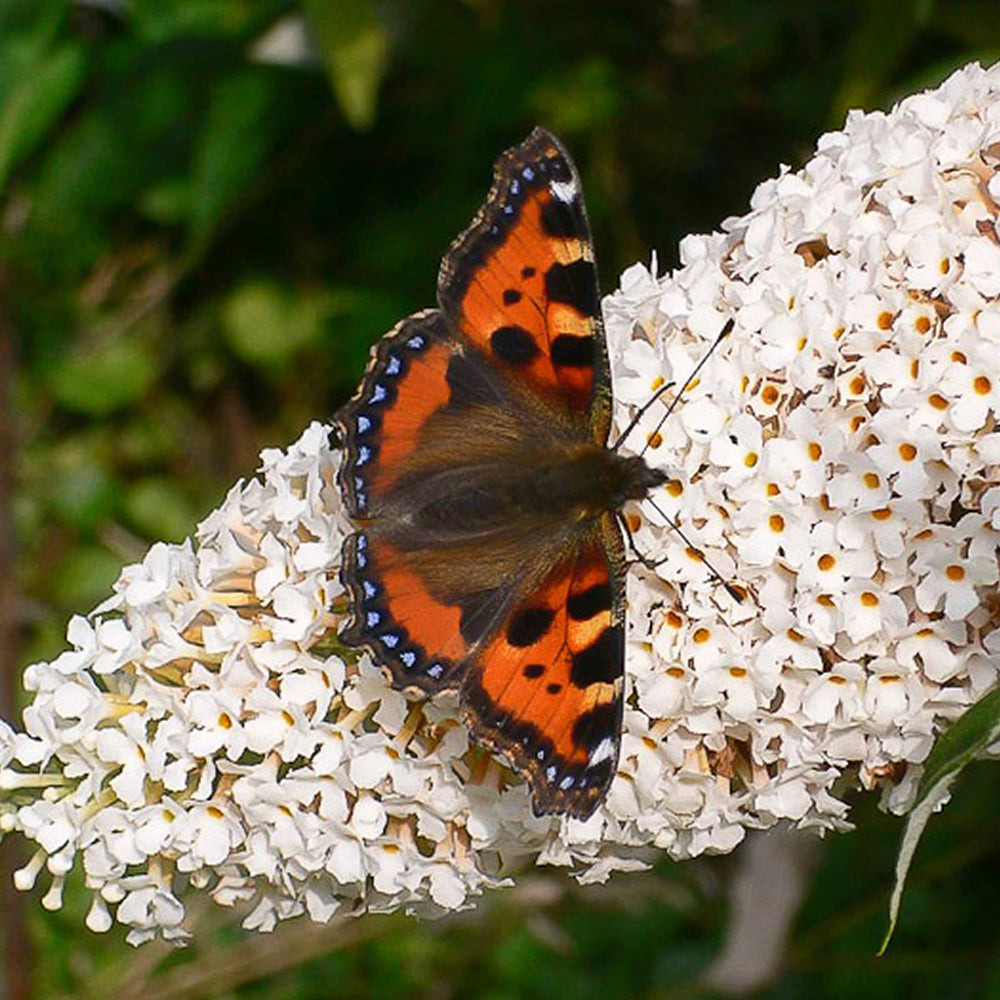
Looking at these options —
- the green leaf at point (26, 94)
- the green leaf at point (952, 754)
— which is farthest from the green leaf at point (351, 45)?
the green leaf at point (952, 754)

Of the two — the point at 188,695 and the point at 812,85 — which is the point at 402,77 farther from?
the point at 188,695

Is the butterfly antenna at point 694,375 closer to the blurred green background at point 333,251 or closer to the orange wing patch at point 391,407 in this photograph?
the orange wing patch at point 391,407

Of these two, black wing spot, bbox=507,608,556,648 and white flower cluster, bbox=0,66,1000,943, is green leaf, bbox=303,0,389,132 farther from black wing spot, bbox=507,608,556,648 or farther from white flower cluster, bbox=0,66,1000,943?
black wing spot, bbox=507,608,556,648

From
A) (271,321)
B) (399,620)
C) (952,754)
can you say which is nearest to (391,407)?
(399,620)

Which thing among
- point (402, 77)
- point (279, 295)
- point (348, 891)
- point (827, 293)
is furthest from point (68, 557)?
point (827, 293)

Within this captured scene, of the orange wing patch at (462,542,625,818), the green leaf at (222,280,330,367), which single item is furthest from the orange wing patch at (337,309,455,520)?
the green leaf at (222,280,330,367)

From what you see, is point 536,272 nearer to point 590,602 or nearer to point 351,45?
point 590,602

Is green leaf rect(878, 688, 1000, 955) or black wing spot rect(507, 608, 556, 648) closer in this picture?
green leaf rect(878, 688, 1000, 955)
